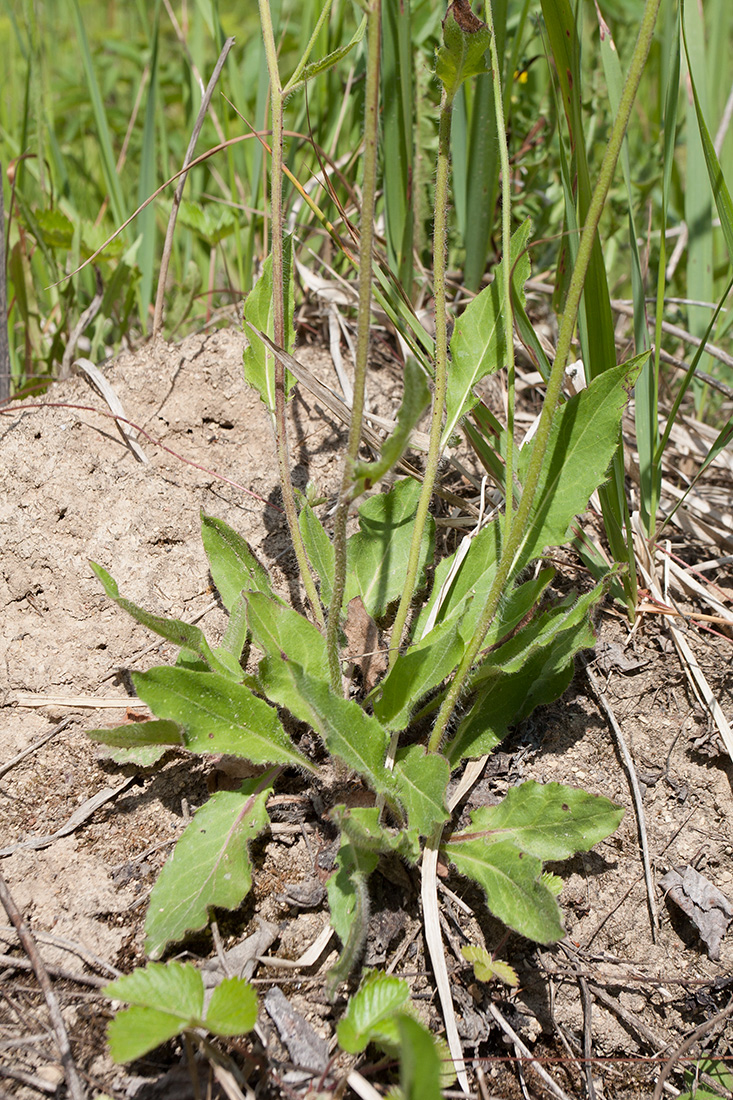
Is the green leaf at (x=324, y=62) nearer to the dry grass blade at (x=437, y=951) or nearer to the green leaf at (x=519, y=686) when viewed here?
the green leaf at (x=519, y=686)

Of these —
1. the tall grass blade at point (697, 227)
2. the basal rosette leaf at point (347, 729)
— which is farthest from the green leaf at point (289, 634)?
the tall grass blade at point (697, 227)

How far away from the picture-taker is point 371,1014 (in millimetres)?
1177

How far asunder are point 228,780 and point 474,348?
3.42ft

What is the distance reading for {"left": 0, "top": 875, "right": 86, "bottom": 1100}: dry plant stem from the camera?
1.16m

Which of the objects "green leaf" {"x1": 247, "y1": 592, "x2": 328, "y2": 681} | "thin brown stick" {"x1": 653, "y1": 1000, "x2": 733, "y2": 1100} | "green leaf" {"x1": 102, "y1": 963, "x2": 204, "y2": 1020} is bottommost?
"thin brown stick" {"x1": 653, "y1": 1000, "x2": 733, "y2": 1100}

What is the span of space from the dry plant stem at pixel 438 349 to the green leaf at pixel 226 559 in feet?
1.13

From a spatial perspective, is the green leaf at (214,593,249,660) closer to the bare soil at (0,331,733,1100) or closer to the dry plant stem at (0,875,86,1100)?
the bare soil at (0,331,733,1100)

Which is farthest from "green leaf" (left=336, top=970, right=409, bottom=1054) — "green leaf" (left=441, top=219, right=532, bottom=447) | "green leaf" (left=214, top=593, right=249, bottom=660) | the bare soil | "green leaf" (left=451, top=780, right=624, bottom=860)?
"green leaf" (left=441, top=219, right=532, bottom=447)

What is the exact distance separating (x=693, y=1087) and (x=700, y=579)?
1097 mm

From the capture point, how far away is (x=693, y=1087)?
1344mm

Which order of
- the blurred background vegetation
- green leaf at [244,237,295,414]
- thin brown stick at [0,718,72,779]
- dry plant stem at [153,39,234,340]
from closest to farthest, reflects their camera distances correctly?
thin brown stick at [0,718,72,779], green leaf at [244,237,295,414], dry plant stem at [153,39,234,340], the blurred background vegetation

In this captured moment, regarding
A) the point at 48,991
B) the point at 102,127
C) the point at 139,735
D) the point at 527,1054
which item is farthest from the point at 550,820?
the point at 102,127

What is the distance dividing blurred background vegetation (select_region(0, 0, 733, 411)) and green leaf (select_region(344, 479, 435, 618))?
69 centimetres

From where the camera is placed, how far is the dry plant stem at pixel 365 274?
→ 102cm
